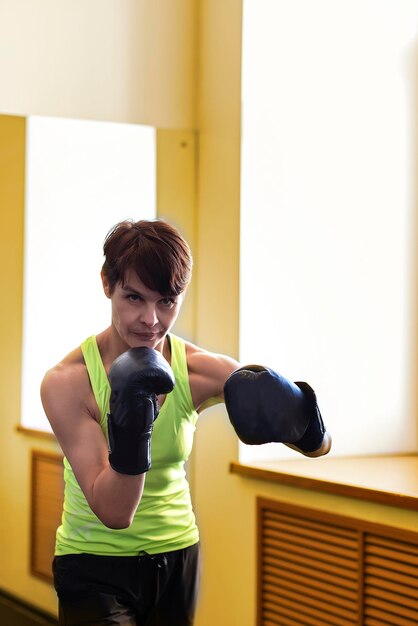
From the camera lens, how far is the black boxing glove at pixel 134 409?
1.75m

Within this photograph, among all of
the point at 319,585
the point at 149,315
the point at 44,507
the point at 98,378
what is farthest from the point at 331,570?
the point at 149,315

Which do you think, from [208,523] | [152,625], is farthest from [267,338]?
[152,625]

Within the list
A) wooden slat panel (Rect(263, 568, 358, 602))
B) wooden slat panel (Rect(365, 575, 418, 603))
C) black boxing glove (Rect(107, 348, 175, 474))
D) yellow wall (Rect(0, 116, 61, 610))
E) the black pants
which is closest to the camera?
black boxing glove (Rect(107, 348, 175, 474))

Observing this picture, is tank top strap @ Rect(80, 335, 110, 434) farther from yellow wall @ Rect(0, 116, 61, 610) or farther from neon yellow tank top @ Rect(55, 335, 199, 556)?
yellow wall @ Rect(0, 116, 61, 610)

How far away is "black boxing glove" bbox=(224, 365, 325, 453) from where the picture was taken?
1.77m

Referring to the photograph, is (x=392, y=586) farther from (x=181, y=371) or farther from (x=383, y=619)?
(x=181, y=371)

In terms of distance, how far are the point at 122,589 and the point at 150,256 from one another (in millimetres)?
702

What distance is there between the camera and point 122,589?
203cm

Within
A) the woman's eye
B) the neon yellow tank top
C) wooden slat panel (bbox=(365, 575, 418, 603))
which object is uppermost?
the woman's eye

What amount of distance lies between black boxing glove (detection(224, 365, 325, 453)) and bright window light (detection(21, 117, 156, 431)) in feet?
4.78

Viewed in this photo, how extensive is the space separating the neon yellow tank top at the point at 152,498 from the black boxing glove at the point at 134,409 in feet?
0.70

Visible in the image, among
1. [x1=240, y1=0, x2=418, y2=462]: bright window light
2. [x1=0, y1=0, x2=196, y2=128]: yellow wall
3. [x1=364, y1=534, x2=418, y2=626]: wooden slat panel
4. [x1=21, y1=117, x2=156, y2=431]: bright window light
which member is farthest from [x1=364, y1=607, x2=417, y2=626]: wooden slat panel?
[x1=0, y1=0, x2=196, y2=128]: yellow wall

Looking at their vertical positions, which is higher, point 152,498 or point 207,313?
point 207,313

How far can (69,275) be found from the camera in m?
3.26
